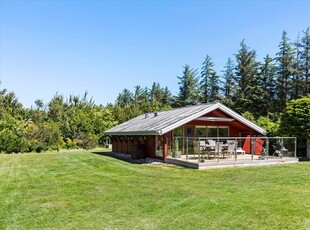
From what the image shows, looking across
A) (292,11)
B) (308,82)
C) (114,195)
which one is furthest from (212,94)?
(114,195)

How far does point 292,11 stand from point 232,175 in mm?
10715

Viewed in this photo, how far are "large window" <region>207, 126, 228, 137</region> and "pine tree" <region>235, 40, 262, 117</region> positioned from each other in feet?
72.3

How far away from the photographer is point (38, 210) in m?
5.73

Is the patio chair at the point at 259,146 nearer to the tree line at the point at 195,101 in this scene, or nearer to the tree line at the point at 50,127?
the tree line at the point at 195,101

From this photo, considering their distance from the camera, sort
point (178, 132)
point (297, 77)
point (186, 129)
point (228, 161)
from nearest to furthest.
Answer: point (228, 161), point (178, 132), point (186, 129), point (297, 77)

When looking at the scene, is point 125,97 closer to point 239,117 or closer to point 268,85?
point 268,85

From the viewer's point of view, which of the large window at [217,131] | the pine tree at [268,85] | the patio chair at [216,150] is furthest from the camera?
the pine tree at [268,85]

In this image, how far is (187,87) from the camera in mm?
46469

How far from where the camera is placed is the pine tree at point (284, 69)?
35.6 m

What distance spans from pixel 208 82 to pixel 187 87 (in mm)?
3875

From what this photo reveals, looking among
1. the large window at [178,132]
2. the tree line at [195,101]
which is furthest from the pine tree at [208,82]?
the large window at [178,132]

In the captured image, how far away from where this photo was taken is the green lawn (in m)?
4.93

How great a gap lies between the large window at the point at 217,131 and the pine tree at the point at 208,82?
26695mm

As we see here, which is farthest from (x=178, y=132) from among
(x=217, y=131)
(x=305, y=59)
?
(x=305, y=59)
